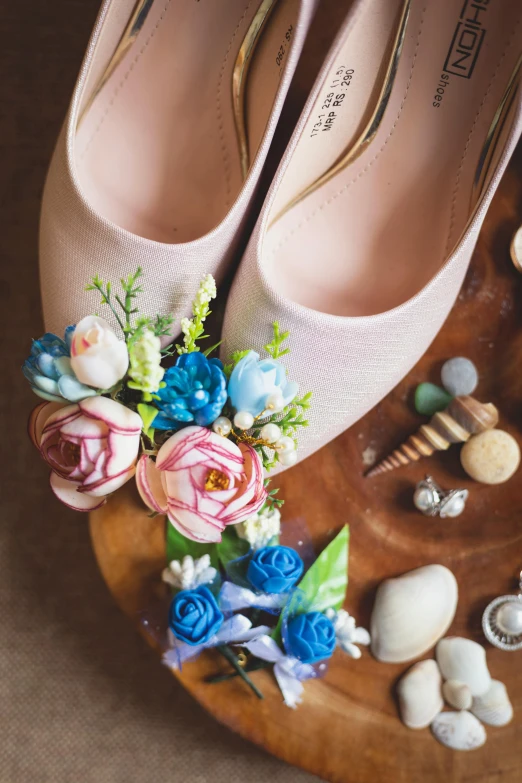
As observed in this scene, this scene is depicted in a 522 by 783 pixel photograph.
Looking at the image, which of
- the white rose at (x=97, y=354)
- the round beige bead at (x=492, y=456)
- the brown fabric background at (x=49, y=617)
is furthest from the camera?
the brown fabric background at (x=49, y=617)

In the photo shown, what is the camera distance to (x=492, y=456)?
688 mm

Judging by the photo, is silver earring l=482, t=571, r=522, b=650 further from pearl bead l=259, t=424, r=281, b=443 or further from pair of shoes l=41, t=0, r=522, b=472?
pearl bead l=259, t=424, r=281, b=443

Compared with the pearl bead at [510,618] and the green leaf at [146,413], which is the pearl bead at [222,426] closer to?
the green leaf at [146,413]

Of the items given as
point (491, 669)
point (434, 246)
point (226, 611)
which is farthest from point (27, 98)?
point (491, 669)

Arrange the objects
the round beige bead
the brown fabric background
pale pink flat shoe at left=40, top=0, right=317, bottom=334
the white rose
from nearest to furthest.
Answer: the white rose < pale pink flat shoe at left=40, top=0, right=317, bottom=334 < the round beige bead < the brown fabric background

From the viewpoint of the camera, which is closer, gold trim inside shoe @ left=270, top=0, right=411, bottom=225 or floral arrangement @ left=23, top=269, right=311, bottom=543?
floral arrangement @ left=23, top=269, right=311, bottom=543

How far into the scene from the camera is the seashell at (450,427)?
68 cm

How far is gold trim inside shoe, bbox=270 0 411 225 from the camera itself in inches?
26.6

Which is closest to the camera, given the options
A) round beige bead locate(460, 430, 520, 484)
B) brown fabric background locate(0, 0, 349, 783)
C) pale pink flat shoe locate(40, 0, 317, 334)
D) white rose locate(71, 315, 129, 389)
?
white rose locate(71, 315, 129, 389)

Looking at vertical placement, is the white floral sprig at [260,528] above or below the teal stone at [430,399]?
below

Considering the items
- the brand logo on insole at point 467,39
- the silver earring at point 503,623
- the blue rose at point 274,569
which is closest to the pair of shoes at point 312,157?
the brand logo on insole at point 467,39

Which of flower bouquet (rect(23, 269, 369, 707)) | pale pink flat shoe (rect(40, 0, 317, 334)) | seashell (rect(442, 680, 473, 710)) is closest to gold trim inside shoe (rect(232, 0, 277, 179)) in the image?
pale pink flat shoe (rect(40, 0, 317, 334))

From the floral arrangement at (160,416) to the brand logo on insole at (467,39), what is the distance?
16.5 inches

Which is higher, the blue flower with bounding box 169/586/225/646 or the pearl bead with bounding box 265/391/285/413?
the pearl bead with bounding box 265/391/285/413
